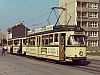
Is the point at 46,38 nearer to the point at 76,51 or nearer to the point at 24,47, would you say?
the point at 76,51

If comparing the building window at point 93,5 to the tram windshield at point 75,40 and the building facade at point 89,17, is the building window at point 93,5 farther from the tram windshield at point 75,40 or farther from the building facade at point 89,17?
the tram windshield at point 75,40

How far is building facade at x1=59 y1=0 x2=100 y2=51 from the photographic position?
88.2m

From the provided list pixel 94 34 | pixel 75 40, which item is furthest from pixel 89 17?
pixel 75 40

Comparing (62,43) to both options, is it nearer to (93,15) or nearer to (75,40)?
(75,40)

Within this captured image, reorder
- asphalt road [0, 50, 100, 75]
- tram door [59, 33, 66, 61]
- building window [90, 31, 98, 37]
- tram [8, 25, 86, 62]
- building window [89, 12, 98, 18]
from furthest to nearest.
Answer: building window [89, 12, 98, 18] → building window [90, 31, 98, 37] → tram door [59, 33, 66, 61] → tram [8, 25, 86, 62] → asphalt road [0, 50, 100, 75]

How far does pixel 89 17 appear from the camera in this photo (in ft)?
294

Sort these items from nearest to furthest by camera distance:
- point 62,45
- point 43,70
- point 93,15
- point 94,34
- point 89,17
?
1. point 43,70
2. point 62,45
3. point 89,17
4. point 94,34
5. point 93,15

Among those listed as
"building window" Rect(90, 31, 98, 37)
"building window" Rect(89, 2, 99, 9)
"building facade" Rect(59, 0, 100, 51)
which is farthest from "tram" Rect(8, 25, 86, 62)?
"building window" Rect(89, 2, 99, 9)

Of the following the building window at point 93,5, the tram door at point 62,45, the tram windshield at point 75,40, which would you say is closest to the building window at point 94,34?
the building window at point 93,5

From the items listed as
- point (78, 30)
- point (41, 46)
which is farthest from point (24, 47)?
point (78, 30)

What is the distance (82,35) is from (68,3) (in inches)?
2712

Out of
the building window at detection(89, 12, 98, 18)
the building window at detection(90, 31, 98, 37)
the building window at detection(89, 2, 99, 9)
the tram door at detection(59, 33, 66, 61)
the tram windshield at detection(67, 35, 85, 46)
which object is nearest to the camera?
the tram windshield at detection(67, 35, 85, 46)

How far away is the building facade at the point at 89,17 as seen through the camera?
8819 centimetres

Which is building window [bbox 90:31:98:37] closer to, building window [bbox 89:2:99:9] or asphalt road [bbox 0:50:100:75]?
building window [bbox 89:2:99:9]
